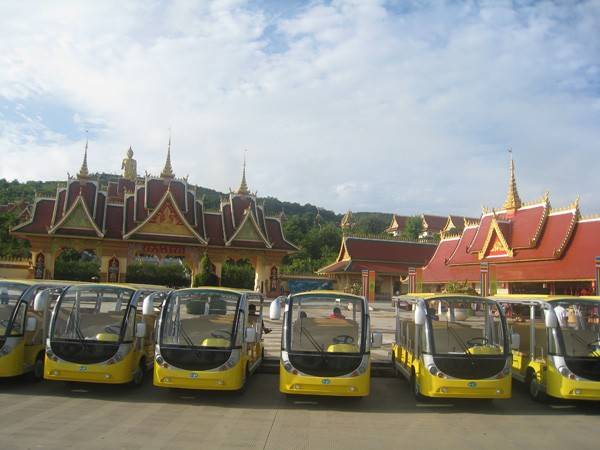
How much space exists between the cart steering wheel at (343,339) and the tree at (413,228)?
230ft

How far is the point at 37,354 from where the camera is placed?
9578 millimetres

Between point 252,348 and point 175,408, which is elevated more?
point 252,348

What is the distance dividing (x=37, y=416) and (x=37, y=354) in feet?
8.41

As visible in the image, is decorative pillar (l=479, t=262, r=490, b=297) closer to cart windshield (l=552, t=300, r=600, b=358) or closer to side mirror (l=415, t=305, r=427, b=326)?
cart windshield (l=552, t=300, r=600, b=358)

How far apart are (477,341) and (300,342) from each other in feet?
9.84

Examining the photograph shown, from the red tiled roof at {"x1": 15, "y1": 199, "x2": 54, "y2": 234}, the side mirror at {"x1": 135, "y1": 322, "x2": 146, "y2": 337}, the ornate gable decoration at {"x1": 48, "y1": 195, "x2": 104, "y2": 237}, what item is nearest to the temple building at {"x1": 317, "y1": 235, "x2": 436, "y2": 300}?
the ornate gable decoration at {"x1": 48, "y1": 195, "x2": 104, "y2": 237}

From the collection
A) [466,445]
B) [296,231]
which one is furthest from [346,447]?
[296,231]

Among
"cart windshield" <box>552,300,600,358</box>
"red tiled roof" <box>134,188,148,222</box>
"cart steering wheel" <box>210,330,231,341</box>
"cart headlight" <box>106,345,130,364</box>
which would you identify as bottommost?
"cart headlight" <box>106,345,130,364</box>

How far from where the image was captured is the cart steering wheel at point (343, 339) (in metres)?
8.53

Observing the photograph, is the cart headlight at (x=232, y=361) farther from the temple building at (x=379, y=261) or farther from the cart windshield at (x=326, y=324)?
the temple building at (x=379, y=261)

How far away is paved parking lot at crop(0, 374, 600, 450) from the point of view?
6.52m

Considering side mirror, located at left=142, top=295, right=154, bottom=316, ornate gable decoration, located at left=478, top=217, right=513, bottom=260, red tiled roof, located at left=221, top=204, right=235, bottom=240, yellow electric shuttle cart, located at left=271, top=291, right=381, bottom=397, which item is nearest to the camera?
yellow electric shuttle cart, located at left=271, top=291, right=381, bottom=397

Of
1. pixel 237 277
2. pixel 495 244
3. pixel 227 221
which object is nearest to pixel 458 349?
pixel 495 244

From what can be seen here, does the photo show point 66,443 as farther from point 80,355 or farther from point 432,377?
point 432,377
